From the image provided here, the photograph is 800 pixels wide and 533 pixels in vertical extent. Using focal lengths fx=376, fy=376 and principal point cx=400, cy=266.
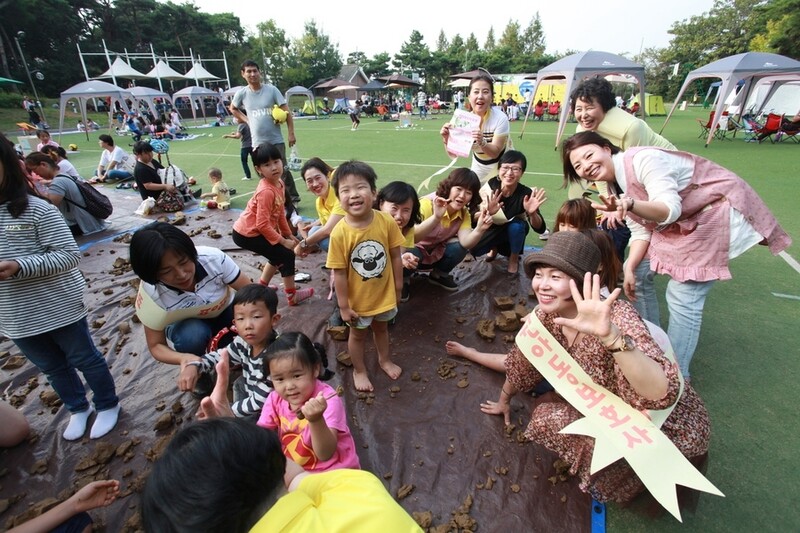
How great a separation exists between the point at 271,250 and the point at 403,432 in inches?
80.9

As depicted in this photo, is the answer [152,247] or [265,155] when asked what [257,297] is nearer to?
[152,247]

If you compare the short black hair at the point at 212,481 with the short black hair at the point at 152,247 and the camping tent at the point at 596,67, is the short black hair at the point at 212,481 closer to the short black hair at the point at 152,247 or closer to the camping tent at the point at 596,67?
the short black hair at the point at 152,247

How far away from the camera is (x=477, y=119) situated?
379cm

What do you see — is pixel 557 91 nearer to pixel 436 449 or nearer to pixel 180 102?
pixel 436 449

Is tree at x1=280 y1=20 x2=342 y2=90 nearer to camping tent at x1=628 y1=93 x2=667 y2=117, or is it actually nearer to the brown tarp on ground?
camping tent at x1=628 y1=93 x2=667 y2=117

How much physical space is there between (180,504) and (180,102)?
38.8 metres

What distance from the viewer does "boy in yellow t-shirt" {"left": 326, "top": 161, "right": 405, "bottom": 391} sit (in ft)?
7.02

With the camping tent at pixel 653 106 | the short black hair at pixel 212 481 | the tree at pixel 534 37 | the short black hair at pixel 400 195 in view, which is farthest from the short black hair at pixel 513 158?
the tree at pixel 534 37

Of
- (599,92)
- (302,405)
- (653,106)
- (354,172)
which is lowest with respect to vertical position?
(302,405)

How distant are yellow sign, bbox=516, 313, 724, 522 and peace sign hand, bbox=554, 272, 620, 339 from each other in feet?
1.24

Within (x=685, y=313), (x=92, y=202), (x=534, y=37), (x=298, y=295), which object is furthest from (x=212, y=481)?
(x=534, y=37)

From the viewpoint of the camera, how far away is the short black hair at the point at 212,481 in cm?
81

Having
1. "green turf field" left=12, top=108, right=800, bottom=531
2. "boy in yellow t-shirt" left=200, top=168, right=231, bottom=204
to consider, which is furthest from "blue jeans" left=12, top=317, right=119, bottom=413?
"boy in yellow t-shirt" left=200, top=168, right=231, bottom=204

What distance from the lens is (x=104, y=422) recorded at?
2.26 m
